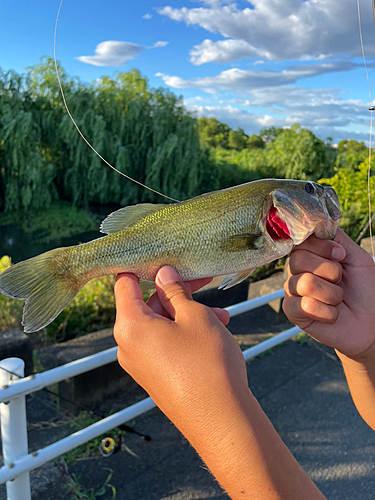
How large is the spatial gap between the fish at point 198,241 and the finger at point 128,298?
0.05 metres

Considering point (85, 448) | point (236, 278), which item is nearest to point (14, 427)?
point (85, 448)

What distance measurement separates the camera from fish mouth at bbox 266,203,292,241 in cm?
124

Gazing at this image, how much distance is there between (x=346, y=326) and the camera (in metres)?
1.50

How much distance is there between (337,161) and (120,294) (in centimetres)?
1044

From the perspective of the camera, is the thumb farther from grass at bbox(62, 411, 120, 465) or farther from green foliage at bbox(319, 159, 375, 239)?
green foliage at bbox(319, 159, 375, 239)

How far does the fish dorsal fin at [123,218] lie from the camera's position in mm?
1271

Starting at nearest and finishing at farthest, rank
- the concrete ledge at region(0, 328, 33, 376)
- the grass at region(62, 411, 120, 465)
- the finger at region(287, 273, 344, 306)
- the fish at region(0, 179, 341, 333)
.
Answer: the fish at region(0, 179, 341, 333) < the finger at region(287, 273, 344, 306) < the grass at region(62, 411, 120, 465) < the concrete ledge at region(0, 328, 33, 376)

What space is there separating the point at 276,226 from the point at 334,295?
36 cm

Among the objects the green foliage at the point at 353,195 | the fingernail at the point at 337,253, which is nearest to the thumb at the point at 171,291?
the fingernail at the point at 337,253

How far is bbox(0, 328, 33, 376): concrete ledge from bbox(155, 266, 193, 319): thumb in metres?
2.37

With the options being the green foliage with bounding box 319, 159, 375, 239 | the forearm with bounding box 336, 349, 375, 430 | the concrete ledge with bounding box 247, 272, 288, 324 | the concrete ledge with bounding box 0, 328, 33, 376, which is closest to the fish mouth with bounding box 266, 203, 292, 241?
the forearm with bounding box 336, 349, 375, 430

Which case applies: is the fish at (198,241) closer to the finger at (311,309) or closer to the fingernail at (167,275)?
the fingernail at (167,275)

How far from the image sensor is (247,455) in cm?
81

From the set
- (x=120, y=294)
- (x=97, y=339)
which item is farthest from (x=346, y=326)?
(x=97, y=339)
